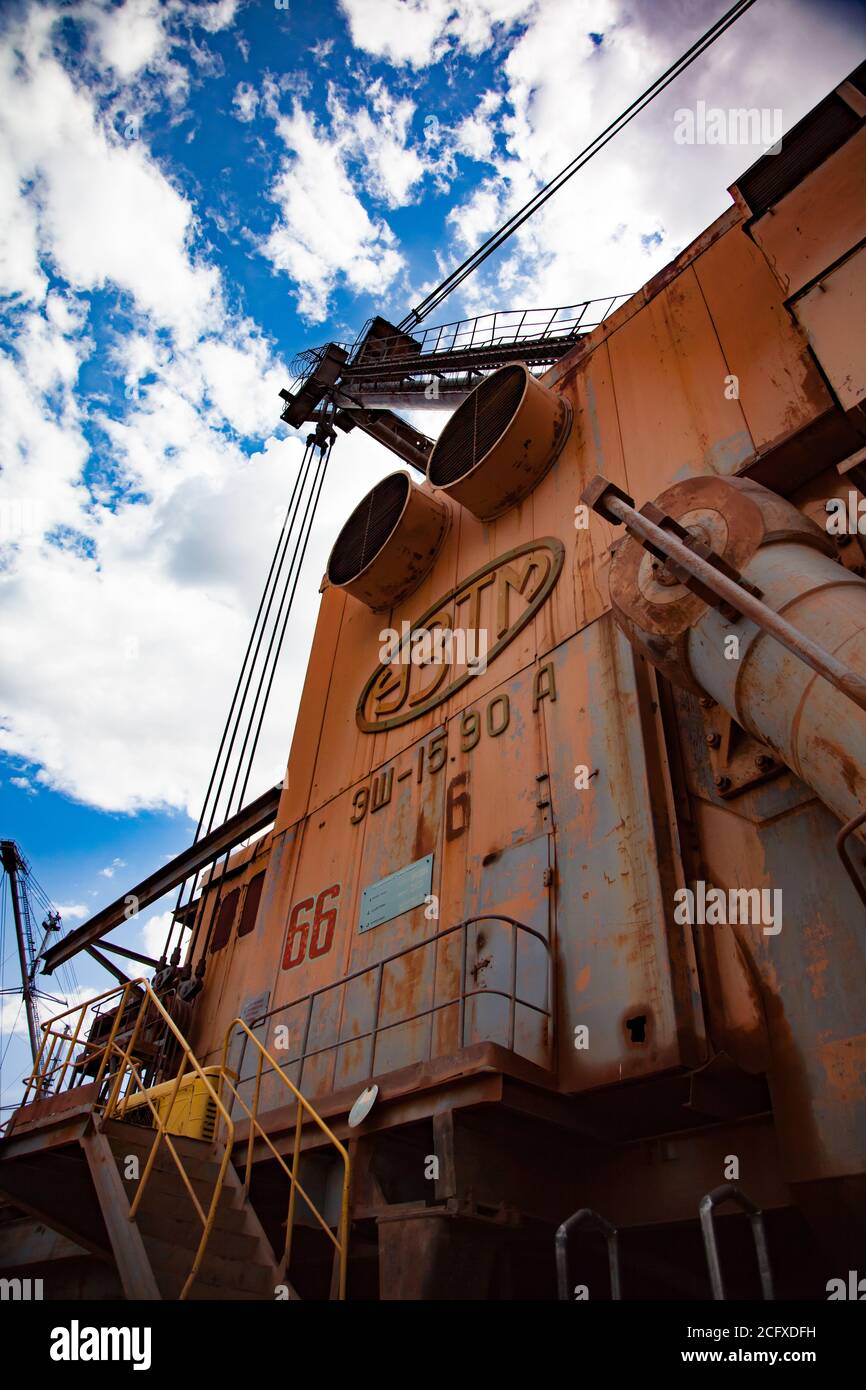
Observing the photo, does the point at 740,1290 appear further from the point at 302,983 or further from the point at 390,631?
the point at 390,631

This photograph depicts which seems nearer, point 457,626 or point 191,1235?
point 191,1235

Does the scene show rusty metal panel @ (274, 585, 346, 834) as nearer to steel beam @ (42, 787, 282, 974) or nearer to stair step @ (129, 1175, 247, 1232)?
steel beam @ (42, 787, 282, 974)

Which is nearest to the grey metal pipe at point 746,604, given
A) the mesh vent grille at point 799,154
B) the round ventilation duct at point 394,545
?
the mesh vent grille at point 799,154

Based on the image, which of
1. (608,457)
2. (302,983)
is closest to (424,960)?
(302,983)

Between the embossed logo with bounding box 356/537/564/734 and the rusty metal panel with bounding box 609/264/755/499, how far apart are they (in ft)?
4.58

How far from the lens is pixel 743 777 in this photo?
6168mm

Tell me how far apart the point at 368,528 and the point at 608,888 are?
24.7ft

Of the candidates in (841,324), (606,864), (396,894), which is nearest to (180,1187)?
(396,894)

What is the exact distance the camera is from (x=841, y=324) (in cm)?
604

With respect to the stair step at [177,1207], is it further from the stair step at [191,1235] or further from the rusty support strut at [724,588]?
the rusty support strut at [724,588]

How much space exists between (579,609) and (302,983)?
5.08 metres

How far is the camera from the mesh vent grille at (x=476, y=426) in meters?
10.3

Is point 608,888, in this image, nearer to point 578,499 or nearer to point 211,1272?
point 211,1272

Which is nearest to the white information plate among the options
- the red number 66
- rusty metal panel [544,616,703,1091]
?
the red number 66
